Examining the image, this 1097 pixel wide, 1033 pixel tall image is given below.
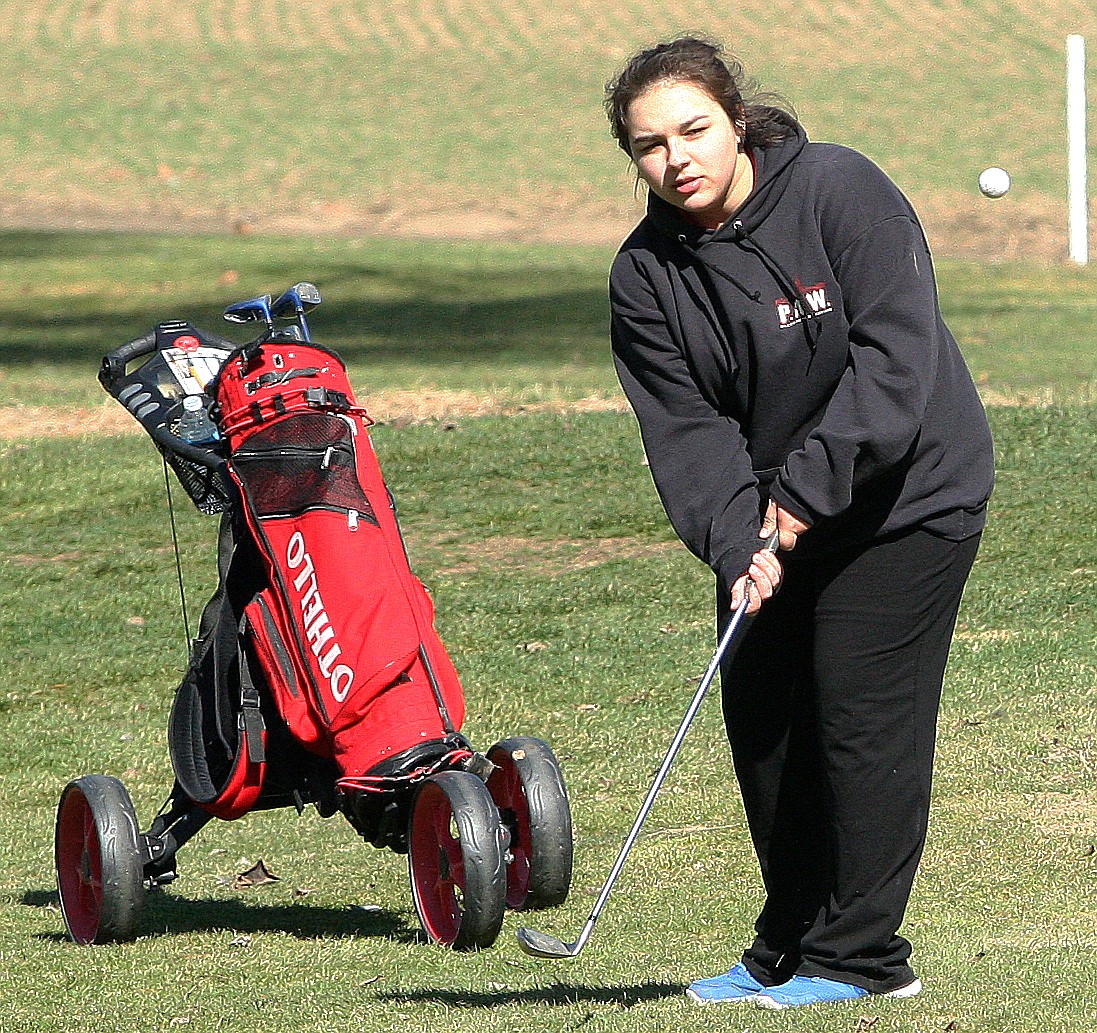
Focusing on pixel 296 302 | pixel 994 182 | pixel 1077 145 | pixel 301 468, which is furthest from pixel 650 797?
pixel 1077 145

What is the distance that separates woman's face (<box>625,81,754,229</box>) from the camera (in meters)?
3.88

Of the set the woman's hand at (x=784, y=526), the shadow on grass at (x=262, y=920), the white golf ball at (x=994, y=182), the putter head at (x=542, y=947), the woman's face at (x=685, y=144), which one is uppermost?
the woman's face at (x=685, y=144)

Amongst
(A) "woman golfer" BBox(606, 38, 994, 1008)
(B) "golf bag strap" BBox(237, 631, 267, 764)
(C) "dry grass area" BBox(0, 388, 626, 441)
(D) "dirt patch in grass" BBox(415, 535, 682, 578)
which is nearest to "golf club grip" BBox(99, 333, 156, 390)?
(B) "golf bag strap" BBox(237, 631, 267, 764)

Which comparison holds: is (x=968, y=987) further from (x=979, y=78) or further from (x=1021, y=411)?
(x=979, y=78)

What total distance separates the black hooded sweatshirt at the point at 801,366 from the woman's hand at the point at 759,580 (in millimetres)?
48

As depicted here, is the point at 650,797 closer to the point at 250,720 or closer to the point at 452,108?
the point at 250,720

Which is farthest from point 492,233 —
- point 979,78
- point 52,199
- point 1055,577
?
point 1055,577

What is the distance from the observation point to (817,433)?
12.6ft

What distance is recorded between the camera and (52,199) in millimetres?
29891

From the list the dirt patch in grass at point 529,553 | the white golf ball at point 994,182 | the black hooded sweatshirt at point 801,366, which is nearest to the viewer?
the black hooded sweatshirt at point 801,366

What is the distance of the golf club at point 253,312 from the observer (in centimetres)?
574

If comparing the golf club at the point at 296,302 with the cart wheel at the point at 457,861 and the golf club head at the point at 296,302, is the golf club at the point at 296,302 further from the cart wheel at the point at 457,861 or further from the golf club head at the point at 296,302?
the cart wheel at the point at 457,861

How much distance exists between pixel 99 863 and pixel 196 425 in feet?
3.99

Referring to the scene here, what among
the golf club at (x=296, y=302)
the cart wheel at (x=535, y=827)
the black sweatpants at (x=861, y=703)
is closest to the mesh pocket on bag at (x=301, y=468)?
the golf club at (x=296, y=302)
